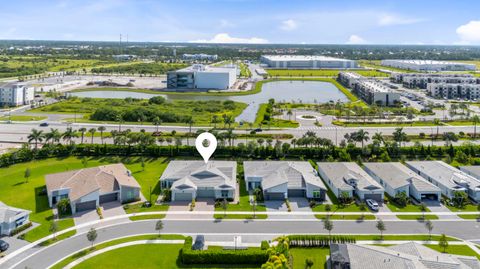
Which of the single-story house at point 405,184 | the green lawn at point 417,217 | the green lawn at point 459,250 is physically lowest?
the green lawn at point 459,250

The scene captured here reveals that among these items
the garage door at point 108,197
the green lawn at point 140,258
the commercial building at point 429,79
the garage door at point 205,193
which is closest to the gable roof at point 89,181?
the garage door at point 108,197

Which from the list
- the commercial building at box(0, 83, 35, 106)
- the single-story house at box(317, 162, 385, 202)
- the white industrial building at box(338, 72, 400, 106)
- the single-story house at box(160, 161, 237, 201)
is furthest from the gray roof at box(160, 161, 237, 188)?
the white industrial building at box(338, 72, 400, 106)

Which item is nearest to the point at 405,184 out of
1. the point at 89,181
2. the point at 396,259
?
the point at 396,259

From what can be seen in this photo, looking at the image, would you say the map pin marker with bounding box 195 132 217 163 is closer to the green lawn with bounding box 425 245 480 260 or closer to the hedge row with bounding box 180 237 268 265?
the hedge row with bounding box 180 237 268 265

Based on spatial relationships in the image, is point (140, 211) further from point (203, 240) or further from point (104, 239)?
point (203, 240)

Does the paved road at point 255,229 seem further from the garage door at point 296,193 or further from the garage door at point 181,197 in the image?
the garage door at point 296,193

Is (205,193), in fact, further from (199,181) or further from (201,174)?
(201,174)

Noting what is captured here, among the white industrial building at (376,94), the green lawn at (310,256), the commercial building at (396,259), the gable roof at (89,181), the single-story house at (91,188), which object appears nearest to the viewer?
the commercial building at (396,259)
